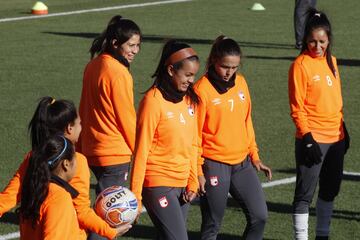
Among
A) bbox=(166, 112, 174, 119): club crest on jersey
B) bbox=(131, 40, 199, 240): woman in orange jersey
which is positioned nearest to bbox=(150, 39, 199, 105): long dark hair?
bbox=(131, 40, 199, 240): woman in orange jersey

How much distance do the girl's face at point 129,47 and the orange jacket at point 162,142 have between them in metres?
0.88

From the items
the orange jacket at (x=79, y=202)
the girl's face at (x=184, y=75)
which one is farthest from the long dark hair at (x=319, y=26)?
the orange jacket at (x=79, y=202)

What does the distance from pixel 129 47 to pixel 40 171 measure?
2631 millimetres

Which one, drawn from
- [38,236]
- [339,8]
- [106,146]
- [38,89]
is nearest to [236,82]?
[106,146]

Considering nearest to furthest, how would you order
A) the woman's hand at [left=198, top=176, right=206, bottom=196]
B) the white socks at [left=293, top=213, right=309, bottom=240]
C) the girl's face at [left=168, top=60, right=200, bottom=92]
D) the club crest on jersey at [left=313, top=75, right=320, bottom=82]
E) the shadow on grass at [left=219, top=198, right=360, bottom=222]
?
the girl's face at [left=168, top=60, right=200, bottom=92] → the woman's hand at [left=198, top=176, right=206, bottom=196] → the club crest on jersey at [left=313, top=75, right=320, bottom=82] → the white socks at [left=293, top=213, right=309, bottom=240] → the shadow on grass at [left=219, top=198, right=360, bottom=222]

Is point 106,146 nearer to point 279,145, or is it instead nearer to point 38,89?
point 279,145

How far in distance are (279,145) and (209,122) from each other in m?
5.79

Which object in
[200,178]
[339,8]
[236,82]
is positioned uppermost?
[236,82]

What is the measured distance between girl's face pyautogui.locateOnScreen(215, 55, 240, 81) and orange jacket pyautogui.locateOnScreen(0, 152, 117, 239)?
1772mm

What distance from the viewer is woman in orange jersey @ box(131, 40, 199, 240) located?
867 centimetres

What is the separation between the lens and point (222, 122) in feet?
30.9

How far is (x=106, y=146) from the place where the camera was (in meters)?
9.47

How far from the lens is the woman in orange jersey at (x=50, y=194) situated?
273 inches

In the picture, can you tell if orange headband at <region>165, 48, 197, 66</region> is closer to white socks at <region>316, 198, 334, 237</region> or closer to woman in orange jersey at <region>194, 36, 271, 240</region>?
woman in orange jersey at <region>194, 36, 271, 240</region>
